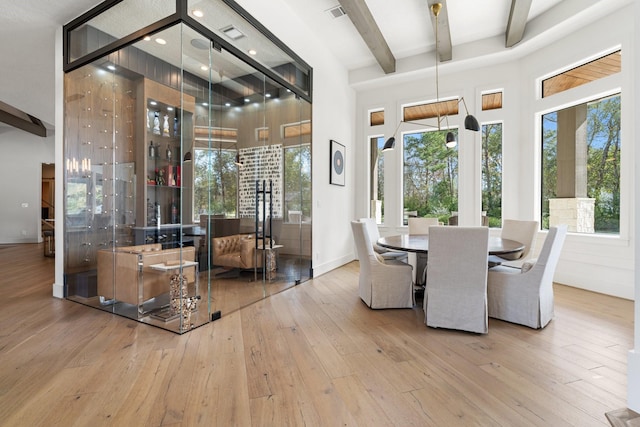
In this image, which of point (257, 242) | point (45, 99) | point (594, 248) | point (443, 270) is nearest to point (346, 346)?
point (443, 270)

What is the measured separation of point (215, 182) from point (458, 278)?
250 centimetres

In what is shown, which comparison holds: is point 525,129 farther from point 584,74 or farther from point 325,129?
point 325,129

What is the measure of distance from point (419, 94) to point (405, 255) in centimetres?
325

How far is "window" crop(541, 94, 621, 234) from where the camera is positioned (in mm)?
3928

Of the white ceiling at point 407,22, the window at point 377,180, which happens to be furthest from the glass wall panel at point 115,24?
the window at point 377,180

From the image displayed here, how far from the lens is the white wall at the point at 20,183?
8.97 m

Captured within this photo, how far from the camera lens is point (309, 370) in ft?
6.63

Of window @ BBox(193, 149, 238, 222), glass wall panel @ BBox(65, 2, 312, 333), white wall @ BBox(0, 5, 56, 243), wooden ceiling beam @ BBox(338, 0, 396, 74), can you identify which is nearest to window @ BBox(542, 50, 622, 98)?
wooden ceiling beam @ BBox(338, 0, 396, 74)

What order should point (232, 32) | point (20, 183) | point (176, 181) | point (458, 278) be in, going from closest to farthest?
1. point (458, 278)
2. point (176, 181)
3. point (232, 32)
4. point (20, 183)

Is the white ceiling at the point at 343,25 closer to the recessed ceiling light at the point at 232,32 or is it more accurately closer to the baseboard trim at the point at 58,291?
the recessed ceiling light at the point at 232,32

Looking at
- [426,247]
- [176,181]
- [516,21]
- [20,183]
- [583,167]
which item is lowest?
[426,247]

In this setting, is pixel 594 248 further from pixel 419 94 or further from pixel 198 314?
pixel 198 314

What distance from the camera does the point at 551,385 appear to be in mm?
1854

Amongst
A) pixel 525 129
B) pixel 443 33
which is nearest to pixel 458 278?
pixel 525 129
